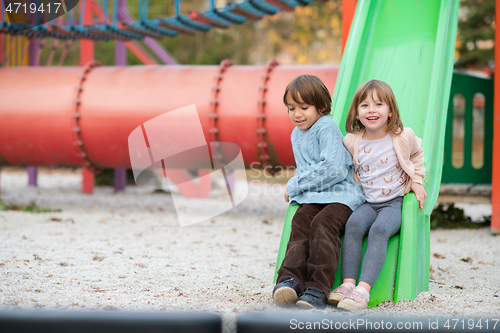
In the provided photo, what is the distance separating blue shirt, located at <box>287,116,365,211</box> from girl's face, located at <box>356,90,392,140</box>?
0.18 meters

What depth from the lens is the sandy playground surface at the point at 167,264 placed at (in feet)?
8.34

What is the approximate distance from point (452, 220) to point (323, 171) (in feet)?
11.6

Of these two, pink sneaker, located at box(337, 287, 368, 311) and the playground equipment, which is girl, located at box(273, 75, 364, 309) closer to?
pink sneaker, located at box(337, 287, 368, 311)

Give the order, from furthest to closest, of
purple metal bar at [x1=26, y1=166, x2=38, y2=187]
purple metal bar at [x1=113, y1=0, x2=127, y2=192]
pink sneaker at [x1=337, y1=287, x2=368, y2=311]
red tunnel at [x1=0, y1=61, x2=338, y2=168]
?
purple metal bar at [x1=26, y1=166, x2=38, y2=187]
purple metal bar at [x1=113, y1=0, x2=127, y2=192]
red tunnel at [x1=0, y1=61, x2=338, y2=168]
pink sneaker at [x1=337, y1=287, x2=368, y2=311]

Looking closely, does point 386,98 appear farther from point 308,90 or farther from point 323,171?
point 323,171

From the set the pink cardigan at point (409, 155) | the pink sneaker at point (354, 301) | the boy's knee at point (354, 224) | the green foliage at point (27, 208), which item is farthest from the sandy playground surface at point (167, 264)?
the pink cardigan at point (409, 155)

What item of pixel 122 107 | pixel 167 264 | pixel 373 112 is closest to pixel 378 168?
pixel 373 112

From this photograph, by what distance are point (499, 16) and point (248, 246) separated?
3.33 meters

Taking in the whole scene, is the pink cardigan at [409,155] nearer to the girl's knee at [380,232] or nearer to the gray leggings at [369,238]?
the gray leggings at [369,238]

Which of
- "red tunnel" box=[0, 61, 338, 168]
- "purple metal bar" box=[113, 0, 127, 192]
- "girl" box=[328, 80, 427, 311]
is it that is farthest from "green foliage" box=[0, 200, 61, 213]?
"girl" box=[328, 80, 427, 311]

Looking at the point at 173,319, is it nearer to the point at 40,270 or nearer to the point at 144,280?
the point at 144,280

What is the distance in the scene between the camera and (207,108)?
5227 millimetres

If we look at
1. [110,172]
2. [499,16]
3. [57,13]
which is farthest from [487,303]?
[110,172]

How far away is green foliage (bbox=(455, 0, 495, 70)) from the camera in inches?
510
